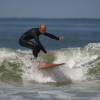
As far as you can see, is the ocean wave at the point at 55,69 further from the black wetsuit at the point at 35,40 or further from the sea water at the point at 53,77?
the black wetsuit at the point at 35,40

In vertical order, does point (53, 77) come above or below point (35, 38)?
below

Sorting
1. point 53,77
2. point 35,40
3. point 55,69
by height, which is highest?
point 35,40

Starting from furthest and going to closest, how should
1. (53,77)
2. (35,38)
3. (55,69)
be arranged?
(55,69) < (53,77) < (35,38)

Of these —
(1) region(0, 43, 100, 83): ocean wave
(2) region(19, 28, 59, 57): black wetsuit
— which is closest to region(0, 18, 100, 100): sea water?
(1) region(0, 43, 100, 83): ocean wave

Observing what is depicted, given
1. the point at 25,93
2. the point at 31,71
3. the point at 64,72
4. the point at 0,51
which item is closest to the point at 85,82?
the point at 64,72

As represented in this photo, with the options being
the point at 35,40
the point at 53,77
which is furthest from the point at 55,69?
the point at 35,40

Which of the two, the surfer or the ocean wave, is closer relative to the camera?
the surfer

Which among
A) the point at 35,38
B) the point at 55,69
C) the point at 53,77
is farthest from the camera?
the point at 55,69

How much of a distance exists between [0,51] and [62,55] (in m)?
3.04

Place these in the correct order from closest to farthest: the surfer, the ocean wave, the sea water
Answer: the sea water
the surfer
the ocean wave

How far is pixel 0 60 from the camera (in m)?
18.9

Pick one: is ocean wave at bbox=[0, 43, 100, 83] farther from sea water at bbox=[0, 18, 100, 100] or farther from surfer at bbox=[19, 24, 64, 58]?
surfer at bbox=[19, 24, 64, 58]

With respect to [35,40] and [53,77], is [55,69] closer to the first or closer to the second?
[53,77]

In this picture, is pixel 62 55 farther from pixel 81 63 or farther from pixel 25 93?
pixel 25 93
